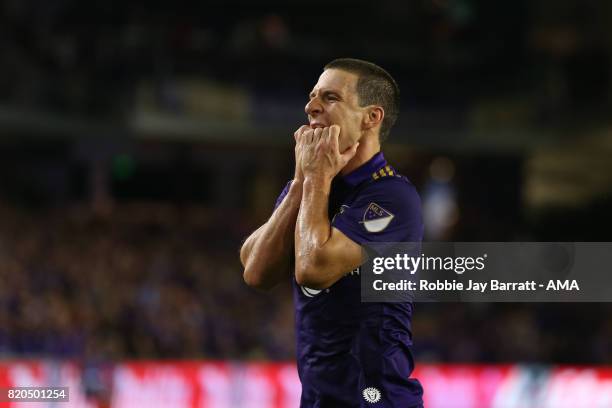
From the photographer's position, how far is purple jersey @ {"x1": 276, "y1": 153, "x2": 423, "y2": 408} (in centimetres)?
332

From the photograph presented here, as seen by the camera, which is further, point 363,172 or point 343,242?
point 363,172

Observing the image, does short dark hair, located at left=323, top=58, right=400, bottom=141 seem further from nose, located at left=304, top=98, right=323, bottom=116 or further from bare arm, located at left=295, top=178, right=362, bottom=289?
bare arm, located at left=295, top=178, right=362, bottom=289

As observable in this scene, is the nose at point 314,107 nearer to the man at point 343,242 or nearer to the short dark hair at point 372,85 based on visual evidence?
the man at point 343,242

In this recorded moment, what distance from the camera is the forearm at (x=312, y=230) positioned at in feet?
10.5

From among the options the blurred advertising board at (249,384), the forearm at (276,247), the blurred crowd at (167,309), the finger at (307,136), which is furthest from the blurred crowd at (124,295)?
the finger at (307,136)

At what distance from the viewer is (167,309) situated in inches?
563

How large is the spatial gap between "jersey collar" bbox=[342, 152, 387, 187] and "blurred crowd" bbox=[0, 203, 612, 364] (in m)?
8.57

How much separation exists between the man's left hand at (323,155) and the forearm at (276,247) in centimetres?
13

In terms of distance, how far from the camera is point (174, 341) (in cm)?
1381

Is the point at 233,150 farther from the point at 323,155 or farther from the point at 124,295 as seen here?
the point at 323,155

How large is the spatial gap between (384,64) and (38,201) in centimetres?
799

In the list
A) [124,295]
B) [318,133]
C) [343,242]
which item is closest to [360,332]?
[343,242]

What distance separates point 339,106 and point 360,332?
0.77 metres

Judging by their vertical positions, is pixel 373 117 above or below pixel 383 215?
above
